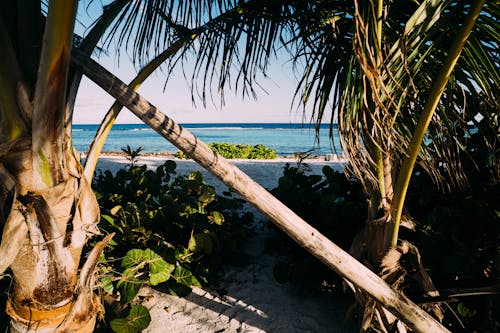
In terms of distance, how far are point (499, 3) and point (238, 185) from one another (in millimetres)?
1051

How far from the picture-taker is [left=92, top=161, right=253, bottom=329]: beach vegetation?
1.76 metres

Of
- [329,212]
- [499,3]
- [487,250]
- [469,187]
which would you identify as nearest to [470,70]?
[499,3]

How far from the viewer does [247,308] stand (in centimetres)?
189

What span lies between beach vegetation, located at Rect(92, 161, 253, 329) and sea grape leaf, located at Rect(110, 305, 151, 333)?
116 millimetres

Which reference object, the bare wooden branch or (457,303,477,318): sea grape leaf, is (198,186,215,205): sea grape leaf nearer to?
the bare wooden branch

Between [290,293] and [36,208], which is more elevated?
[36,208]

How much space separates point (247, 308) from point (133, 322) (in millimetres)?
655

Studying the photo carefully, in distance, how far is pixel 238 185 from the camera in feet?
3.53

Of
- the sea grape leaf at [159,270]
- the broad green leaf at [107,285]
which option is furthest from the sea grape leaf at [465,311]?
the broad green leaf at [107,285]

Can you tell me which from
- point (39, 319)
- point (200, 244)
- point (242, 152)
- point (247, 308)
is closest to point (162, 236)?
point (200, 244)

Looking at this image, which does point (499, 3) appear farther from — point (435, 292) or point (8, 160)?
point (8, 160)

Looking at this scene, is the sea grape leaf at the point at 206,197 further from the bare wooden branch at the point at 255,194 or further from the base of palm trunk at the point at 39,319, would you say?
the bare wooden branch at the point at 255,194

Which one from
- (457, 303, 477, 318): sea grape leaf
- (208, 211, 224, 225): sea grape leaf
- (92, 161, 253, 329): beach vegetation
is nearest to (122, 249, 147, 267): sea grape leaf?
(92, 161, 253, 329): beach vegetation

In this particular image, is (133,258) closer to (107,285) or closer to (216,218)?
(107,285)
